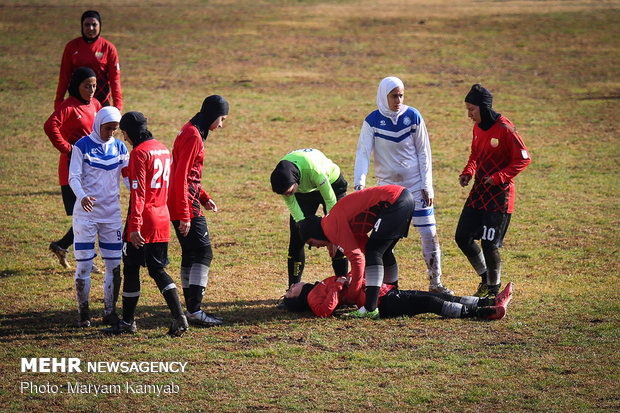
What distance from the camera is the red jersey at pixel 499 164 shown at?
8680 mm

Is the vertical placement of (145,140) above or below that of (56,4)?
below

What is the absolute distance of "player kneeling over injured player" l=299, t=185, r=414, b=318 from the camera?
26.3 feet

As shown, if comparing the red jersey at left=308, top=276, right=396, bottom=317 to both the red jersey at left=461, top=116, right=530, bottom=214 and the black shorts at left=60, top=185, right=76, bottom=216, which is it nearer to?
the red jersey at left=461, top=116, right=530, bottom=214

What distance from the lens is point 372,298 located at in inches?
322

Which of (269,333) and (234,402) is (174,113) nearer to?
(269,333)

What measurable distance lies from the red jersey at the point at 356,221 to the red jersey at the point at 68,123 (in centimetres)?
373

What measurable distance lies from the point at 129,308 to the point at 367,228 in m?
2.66

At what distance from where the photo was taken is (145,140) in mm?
7746

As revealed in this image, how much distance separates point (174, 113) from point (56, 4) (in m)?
22.8

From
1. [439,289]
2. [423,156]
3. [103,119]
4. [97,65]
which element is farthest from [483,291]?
[97,65]

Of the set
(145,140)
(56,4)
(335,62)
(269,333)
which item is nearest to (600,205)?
(269,333)

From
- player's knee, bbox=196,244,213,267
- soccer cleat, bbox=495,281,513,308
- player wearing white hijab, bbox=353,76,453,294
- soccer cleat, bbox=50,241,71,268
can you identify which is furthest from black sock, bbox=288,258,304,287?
soccer cleat, bbox=50,241,71,268

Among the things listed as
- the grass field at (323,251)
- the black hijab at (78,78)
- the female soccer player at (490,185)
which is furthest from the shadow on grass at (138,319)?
the black hijab at (78,78)

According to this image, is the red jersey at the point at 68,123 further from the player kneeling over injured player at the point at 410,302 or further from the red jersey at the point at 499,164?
the red jersey at the point at 499,164
